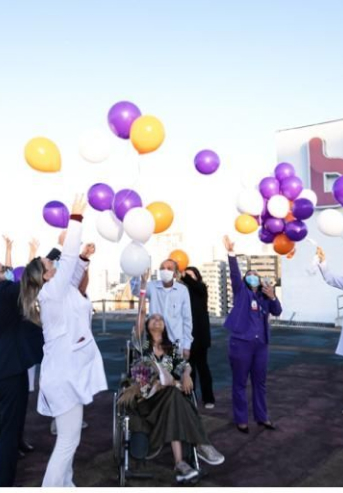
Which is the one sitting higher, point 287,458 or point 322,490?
point 322,490

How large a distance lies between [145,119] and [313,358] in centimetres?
542

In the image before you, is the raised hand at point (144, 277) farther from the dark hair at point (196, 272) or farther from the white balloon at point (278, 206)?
the white balloon at point (278, 206)

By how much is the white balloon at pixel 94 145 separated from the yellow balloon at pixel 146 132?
0.85 feet

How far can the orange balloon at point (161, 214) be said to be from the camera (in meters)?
3.90

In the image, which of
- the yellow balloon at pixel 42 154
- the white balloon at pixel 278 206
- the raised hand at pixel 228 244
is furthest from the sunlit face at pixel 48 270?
the white balloon at pixel 278 206

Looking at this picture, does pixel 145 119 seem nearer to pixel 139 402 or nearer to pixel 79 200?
pixel 79 200

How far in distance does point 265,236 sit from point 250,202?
1.97ft

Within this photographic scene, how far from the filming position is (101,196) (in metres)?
4.18

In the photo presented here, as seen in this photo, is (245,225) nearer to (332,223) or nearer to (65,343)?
(332,223)

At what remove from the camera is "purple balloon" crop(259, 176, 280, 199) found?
5.05m

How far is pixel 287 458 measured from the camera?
12.0 feet

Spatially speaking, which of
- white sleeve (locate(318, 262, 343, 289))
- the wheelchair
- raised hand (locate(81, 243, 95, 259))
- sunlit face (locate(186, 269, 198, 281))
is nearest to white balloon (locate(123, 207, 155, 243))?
raised hand (locate(81, 243, 95, 259))

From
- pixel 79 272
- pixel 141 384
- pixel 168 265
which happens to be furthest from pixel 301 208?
pixel 79 272

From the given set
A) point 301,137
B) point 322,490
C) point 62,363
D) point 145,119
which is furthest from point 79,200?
point 301,137
